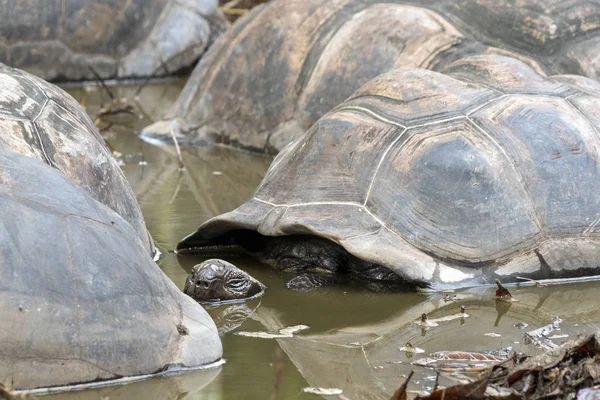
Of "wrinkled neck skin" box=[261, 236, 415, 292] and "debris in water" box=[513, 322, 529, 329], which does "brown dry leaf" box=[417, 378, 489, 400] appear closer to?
"debris in water" box=[513, 322, 529, 329]

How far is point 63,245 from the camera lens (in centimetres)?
318

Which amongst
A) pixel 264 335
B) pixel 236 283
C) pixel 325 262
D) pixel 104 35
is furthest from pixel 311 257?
pixel 104 35

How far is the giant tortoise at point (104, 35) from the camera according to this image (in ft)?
34.8

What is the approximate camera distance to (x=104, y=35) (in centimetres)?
1104

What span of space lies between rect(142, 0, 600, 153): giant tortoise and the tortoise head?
2.67 m

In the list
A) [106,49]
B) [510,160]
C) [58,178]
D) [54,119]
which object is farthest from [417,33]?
[106,49]

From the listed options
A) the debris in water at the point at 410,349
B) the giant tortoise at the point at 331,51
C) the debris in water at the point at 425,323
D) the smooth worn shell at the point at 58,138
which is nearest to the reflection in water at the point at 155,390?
the debris in water at the point at 410,349

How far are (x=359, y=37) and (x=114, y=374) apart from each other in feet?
13.4

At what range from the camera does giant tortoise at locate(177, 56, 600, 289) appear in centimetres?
445

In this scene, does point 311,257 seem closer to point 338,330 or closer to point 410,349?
point 338,330

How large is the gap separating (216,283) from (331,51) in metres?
3.05

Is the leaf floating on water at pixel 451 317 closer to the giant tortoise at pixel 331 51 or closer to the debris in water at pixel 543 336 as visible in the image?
the debris in water at pixel 543 336

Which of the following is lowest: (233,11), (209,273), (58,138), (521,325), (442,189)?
(233,11)

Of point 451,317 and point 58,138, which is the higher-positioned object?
point 58,138
